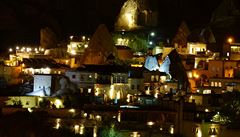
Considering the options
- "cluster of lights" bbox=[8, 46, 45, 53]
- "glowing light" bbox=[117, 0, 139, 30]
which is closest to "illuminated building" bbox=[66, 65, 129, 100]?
"cluster of lights" bbox=[8, 46, 45, 53]

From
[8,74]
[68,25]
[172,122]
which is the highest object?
[68,25]

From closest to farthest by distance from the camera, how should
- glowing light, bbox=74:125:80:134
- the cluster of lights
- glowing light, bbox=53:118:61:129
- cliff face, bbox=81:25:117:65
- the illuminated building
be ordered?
glowing light, bbox=53:118:61:129
glowing light, bbox=74:125:80:134
the illuminated building
cliff face, bbox=81:25:117:65
the cluster of lights

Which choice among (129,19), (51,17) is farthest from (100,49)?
(51,17)

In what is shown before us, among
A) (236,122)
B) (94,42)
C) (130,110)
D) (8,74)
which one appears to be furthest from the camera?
(94,42)

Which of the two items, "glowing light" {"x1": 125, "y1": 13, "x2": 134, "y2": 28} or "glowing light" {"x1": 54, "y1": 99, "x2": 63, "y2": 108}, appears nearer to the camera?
"glowing light" {"x1": 54, "y1": 99, "x2": 63, "y2": 108}

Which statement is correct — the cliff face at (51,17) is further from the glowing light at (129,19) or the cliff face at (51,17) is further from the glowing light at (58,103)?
the glowing light at (58,103)

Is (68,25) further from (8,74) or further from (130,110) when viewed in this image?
(130,110)

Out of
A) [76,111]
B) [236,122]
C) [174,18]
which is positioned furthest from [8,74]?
[174,18]

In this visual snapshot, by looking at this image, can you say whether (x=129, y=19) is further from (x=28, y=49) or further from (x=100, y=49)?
(x=100, y=49)

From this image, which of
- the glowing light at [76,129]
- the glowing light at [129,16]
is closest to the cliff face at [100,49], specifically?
the glowing light at [129,16]

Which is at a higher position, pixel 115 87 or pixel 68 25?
pixel 68 25

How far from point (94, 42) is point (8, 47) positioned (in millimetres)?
11394

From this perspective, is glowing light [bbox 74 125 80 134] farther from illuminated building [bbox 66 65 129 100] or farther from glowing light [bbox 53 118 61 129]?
illuminated building [bbox 66 65 129 100]

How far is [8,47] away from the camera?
5281 cm
